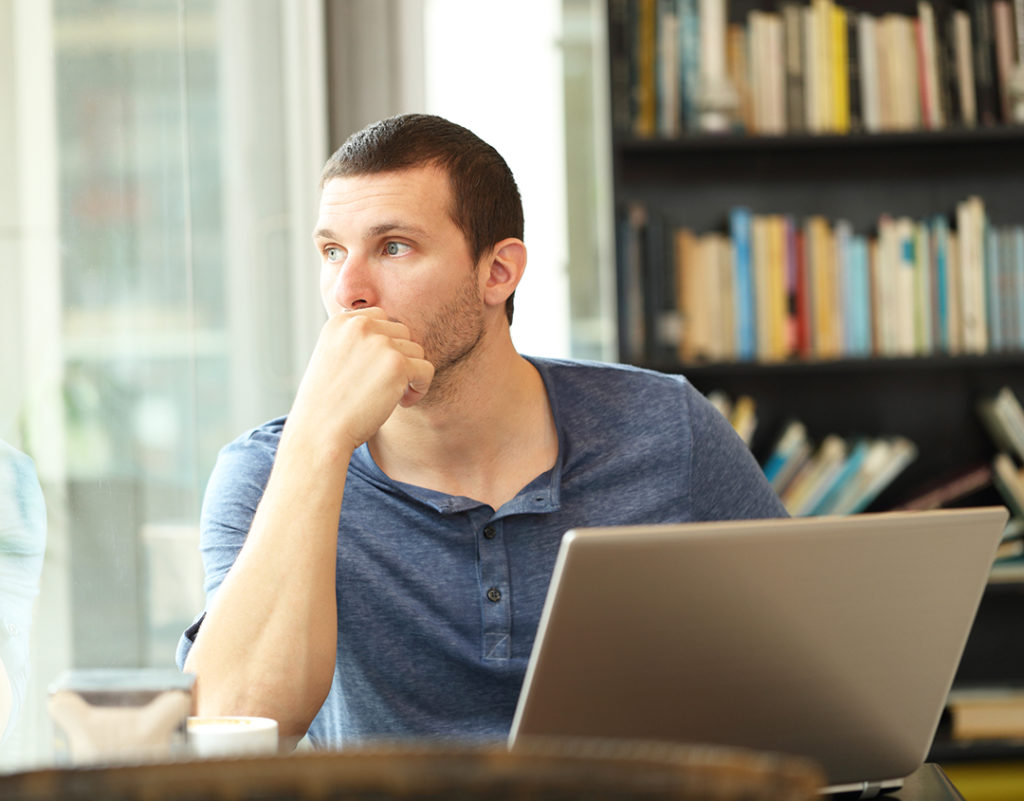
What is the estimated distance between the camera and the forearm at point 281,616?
3.52 ft

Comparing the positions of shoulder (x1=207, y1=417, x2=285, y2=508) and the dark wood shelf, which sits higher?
the dark wood shelf

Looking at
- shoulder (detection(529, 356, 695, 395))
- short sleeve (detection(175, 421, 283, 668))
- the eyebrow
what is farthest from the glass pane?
shoulder (detection(529, 356, 695, 395))

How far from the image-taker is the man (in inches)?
48.6

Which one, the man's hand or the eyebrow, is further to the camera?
the eyebrow

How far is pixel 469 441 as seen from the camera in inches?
56.5

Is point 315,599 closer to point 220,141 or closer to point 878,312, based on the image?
point 220,141

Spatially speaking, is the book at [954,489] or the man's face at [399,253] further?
the book at [954,489]

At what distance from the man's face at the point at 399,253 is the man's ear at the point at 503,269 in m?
0.09

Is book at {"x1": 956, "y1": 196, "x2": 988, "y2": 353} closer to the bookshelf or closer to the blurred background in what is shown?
the bookshelf

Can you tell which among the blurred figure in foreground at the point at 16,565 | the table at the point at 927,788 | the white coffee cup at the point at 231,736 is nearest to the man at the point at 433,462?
the blurred figure in foreground at the point at 16,565

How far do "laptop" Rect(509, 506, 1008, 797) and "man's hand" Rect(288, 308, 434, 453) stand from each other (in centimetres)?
48

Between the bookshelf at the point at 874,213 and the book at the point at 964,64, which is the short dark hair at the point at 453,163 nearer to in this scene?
the bookshelf at the point at 874,213

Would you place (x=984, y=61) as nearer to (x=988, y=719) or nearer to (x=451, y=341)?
(x=988, y=719)

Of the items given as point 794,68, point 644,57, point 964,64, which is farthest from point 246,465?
point 964,64
